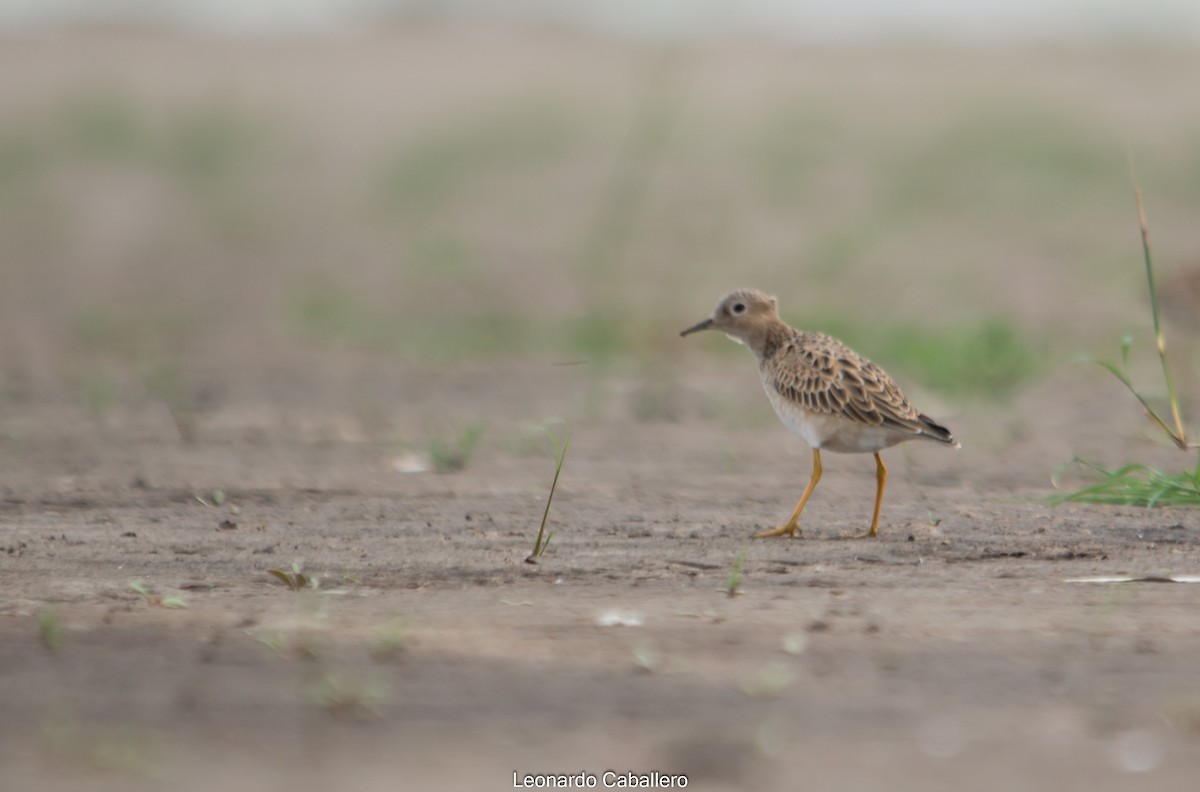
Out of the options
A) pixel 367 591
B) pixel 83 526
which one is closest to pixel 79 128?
pixel 83 526

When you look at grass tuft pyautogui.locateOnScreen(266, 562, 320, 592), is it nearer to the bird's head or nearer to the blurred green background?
the bird's head

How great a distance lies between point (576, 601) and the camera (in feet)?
13.0

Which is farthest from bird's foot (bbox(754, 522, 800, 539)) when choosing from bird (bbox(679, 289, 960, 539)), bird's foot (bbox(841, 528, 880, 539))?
bird's foot (bbox(841, 528, 880, 539))

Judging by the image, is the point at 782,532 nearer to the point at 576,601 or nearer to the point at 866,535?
the point at 866,535

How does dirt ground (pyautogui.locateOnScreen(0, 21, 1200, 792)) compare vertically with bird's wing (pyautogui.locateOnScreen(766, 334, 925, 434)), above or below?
below

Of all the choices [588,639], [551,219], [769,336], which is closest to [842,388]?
[769,336]

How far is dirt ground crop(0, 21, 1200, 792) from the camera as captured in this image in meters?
2.97

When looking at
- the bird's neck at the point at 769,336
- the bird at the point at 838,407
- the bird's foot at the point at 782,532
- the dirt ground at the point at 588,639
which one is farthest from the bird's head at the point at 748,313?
the bird's foot at the point at 782,532

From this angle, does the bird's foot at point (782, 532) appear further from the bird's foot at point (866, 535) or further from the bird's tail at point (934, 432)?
the bird's tail at point (934, 432)

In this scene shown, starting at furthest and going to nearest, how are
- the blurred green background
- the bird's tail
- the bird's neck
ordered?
1. the blurred green background
2. the bird's neck
3. the bird's tail

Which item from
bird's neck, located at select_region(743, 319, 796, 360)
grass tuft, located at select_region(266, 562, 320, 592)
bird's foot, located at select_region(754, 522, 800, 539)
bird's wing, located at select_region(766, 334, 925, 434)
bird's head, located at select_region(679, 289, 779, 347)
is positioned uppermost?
bird's head, located at select_region(679, 289, 779, 347)

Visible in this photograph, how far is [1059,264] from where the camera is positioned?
14836 millimetres

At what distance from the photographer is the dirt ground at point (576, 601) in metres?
2.97

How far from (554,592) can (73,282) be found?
35.9 ft
